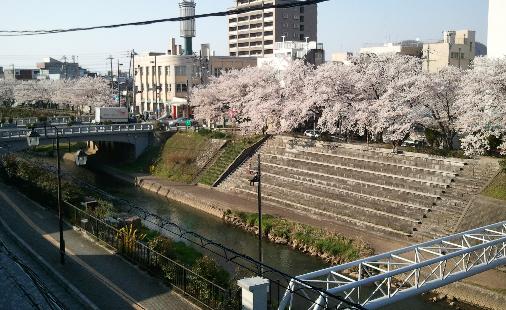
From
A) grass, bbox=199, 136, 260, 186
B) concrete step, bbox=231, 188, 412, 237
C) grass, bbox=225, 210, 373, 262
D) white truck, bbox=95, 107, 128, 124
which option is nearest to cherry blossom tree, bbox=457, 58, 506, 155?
concrete step, bbox=231, 188, 412, 237

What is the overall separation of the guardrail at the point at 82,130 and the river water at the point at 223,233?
4.48 meters

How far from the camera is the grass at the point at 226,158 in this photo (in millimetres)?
42188

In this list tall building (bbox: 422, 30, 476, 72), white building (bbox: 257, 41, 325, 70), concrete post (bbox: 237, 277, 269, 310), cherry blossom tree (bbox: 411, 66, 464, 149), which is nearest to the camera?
concrete post (bbox: 237, 277, 269, 310)

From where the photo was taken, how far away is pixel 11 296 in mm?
15586

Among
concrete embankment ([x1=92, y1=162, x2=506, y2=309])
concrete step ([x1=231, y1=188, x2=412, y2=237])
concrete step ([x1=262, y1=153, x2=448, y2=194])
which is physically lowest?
concrete embankment ([x1=92, y1=162, x2=506, y2=309])

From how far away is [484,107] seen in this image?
96.0 ft

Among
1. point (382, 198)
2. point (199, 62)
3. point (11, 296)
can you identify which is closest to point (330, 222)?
point (382, 198)

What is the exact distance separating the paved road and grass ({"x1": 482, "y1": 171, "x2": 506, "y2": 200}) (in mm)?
17562

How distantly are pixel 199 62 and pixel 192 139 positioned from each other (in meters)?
31.2

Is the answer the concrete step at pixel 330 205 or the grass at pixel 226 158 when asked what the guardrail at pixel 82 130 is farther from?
the concrete step at pixel 330 205

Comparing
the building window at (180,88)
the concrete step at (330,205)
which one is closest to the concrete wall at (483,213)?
the concrete step at (330,205)

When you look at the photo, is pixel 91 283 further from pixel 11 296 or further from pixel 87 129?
pixel 87 129

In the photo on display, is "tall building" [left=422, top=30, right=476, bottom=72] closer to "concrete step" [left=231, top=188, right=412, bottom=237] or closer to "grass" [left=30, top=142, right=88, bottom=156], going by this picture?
"concrete step" [left=231, top=188, right=412, bottom=237]

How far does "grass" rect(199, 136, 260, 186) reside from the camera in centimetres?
4219
